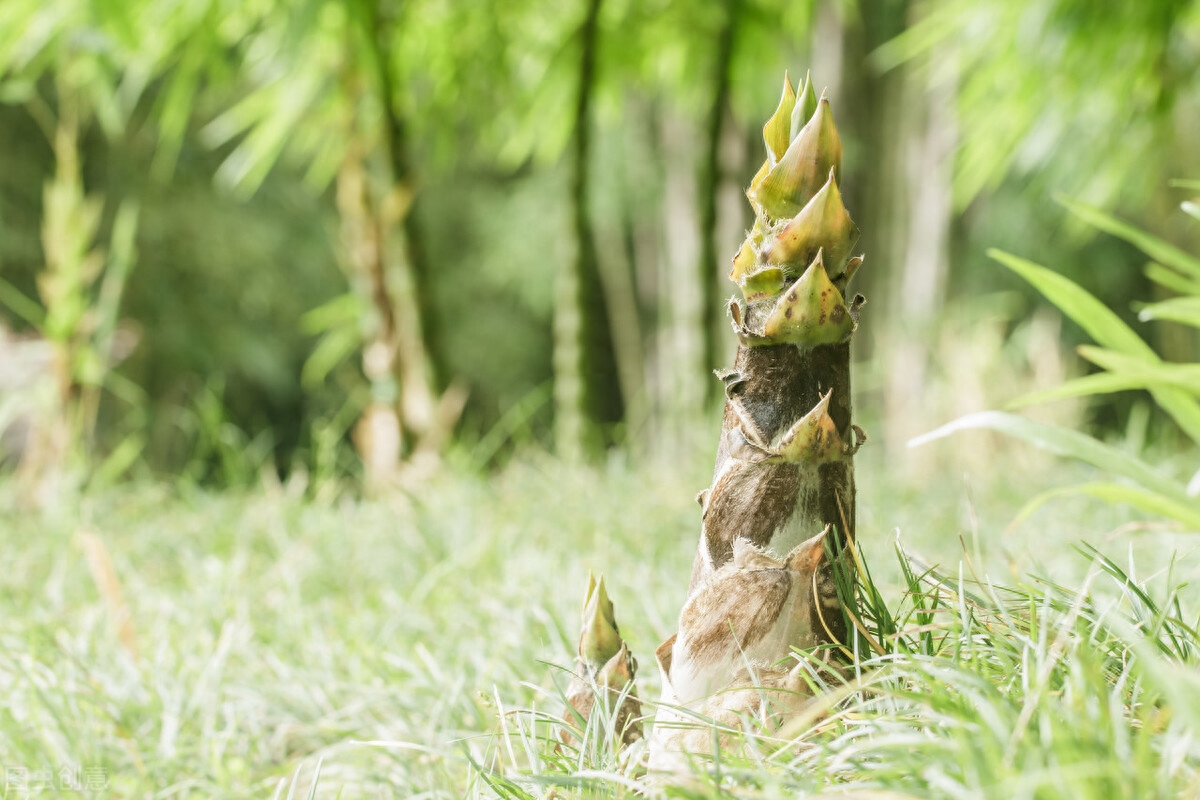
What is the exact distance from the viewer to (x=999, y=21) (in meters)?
2.46

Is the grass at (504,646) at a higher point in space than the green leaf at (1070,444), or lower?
lower

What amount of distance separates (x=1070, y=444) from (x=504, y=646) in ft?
2.62

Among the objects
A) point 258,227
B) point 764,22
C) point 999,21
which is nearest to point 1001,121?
point 999,21

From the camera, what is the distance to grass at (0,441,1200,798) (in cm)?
53

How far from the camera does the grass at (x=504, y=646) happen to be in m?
0.53

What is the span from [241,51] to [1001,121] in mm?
2862

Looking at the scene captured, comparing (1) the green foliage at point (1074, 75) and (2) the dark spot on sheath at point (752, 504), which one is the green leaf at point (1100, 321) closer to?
(2) the dark spot on sheath at point (752, 504)

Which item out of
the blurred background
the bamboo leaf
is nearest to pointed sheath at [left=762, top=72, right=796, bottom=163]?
the blurred background

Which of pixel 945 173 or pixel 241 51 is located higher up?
pixel 241 51

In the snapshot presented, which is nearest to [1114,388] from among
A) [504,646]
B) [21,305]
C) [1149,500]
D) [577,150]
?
[1149,500]

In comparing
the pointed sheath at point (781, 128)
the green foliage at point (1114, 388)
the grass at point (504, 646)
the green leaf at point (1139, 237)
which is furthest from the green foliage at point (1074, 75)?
the pointed sheath at point (781, 128)

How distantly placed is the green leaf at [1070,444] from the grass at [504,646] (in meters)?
0.09

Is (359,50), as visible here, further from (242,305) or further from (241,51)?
(242,305)

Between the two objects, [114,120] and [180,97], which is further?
[180,97]
